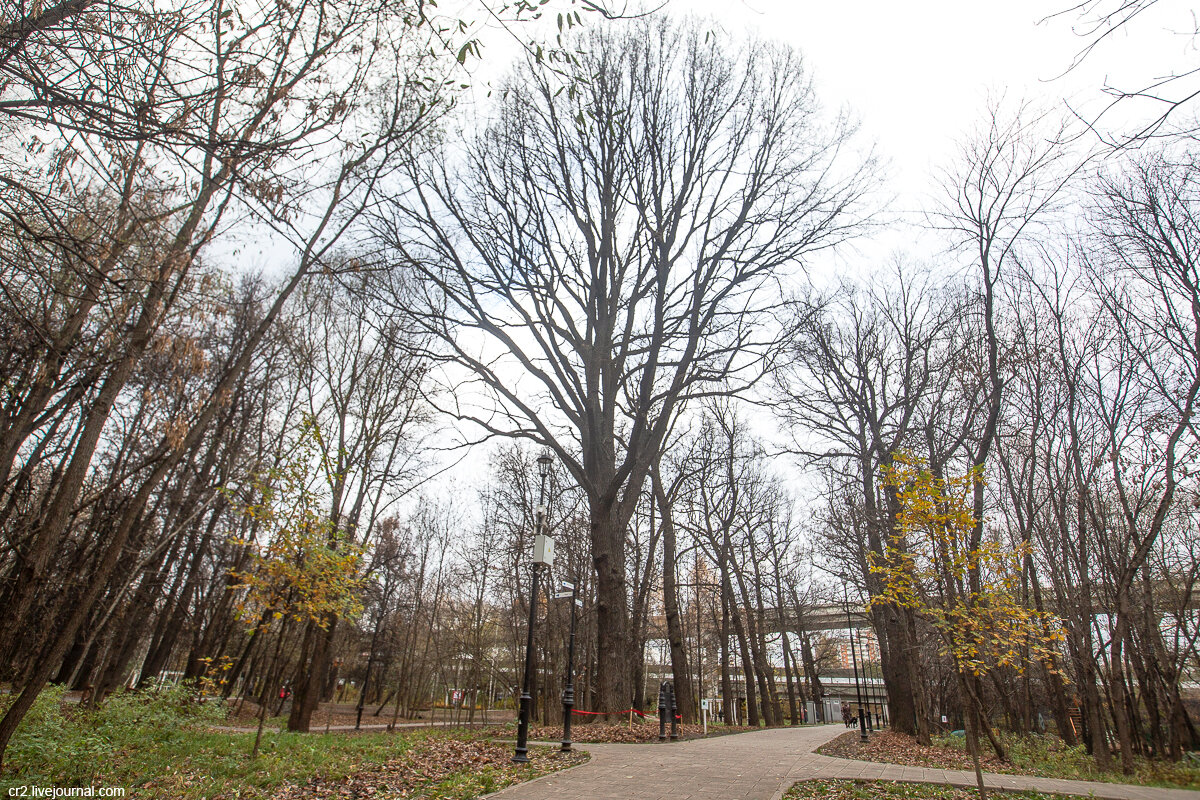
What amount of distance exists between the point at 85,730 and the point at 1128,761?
17638mm

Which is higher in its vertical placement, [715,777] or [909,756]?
[715,777]

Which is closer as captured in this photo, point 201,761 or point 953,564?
point 953,564

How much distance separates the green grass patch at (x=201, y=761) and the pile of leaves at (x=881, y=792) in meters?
2.96

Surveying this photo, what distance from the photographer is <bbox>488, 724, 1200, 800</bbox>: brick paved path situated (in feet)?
19.0

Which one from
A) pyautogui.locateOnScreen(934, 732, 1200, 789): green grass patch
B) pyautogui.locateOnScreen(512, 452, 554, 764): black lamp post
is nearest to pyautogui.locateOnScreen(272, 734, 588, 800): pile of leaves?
pyautogui.locateOnScreen(512, 452, 554, 764): black lamp post

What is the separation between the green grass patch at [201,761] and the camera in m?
5.95

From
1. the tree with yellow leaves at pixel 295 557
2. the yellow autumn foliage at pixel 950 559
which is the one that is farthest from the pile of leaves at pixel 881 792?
the tree with yellow leaves at pixel 295 557

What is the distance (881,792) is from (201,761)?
27.3ft

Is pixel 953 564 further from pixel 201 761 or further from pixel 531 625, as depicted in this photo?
pixel 201 761

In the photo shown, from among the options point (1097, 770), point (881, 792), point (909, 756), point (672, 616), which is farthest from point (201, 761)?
point (1097, 770)

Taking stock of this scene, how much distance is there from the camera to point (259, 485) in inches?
303

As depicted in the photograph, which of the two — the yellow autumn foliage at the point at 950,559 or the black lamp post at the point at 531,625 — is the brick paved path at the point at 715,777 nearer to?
the black lamp post at the point at 531,625

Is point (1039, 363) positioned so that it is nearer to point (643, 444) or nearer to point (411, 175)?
point (643, 444)

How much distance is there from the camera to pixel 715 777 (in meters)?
6.71
